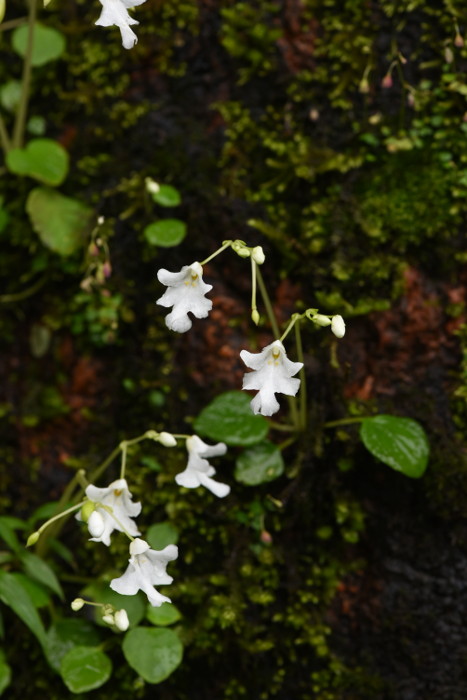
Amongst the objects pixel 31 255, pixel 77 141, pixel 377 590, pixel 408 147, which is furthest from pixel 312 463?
pixel 77 141

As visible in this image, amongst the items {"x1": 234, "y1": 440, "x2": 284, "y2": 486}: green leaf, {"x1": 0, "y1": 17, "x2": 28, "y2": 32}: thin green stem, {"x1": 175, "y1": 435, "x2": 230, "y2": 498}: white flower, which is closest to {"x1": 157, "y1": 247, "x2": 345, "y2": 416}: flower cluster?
{"x1": 175, "y1": 435, "x2": 230, "y2": 498}: white flower

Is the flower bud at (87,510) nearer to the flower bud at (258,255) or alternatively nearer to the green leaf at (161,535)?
the green leaf at (161,535)

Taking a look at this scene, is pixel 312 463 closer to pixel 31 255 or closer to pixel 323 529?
pixel 323 529

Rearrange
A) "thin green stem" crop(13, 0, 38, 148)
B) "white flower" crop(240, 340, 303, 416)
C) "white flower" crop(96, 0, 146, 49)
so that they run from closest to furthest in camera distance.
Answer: "white flower" crop(96, 0, 146, 49) < "white flower" crop(240, 340, 303, 416) < "thin green stem" crop(13, 0, 38, 148)

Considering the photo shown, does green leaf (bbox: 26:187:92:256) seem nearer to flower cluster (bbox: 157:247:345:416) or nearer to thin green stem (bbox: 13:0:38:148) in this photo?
thin green stem (bbox: 13:0:38:148)

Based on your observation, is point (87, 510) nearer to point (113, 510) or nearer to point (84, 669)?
point (113, 510)

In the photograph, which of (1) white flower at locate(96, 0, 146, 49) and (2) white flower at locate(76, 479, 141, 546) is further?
(2) white flower at locate(76, 479, 141, 546)

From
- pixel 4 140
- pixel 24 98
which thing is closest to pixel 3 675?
pixel 4 140
